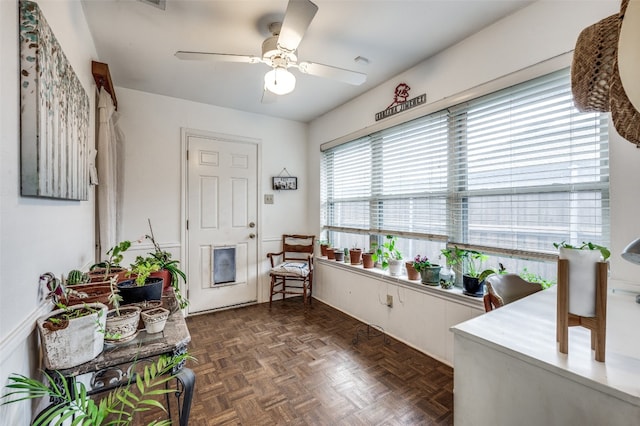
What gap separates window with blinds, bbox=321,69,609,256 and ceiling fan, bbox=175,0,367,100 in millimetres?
898

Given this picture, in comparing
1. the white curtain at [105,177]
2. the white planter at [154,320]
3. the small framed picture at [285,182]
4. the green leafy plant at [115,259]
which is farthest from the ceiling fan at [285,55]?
the small framed picture at [285,182]

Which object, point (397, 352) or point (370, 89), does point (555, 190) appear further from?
point (370, 89)

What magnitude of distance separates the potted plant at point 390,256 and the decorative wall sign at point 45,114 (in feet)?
7.81

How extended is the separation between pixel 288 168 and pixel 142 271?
2.65 metres

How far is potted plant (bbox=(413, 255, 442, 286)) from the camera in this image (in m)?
2.21

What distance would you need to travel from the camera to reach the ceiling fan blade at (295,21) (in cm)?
129

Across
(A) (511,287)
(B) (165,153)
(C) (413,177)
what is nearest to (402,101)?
(C) (413,177)

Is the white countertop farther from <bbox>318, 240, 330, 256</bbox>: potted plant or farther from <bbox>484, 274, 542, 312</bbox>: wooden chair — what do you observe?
<bbox>318, 240, 330, 256</bbox>: potted plant

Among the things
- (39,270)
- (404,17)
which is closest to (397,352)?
(39,270)

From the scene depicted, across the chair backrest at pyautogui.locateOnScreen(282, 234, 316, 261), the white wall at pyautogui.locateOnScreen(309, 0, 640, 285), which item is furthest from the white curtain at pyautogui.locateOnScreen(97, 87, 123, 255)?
the white wall at pyautogui.locateOnScreen(309, 0, 640, 285)

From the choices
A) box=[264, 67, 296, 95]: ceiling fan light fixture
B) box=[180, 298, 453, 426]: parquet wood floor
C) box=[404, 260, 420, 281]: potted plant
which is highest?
box=[264, 67, 296, 95]: ceiling fan light fixture

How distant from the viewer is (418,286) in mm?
2293

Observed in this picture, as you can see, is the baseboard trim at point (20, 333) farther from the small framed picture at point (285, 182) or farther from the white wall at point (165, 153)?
the small framed picture at point (285, 182)

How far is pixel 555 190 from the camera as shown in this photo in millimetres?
1607
